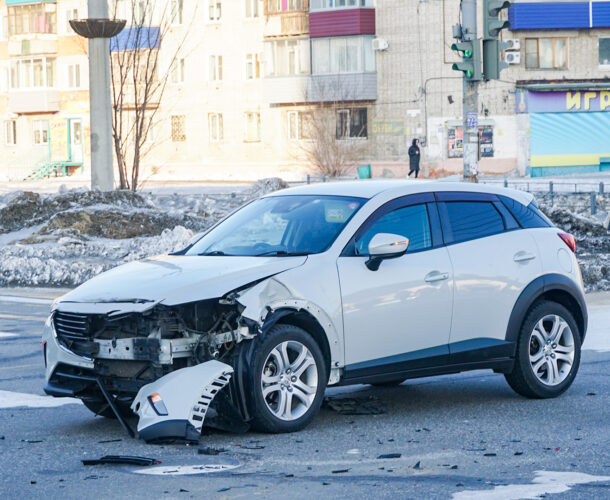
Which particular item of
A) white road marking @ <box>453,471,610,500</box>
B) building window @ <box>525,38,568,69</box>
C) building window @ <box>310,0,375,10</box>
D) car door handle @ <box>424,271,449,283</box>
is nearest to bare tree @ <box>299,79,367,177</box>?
building window @ <box>310,0,375,10</box>

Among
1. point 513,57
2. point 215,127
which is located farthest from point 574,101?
point 215,127

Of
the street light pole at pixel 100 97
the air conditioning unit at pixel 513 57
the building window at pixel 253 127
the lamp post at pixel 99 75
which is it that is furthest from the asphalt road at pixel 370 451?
the building window at pixel 253 127

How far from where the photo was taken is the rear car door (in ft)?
27.7

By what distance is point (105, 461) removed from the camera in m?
6.71

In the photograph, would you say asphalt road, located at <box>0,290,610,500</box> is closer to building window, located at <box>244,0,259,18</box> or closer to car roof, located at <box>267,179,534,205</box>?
car roof, located at <box>267,179,534,205</box>

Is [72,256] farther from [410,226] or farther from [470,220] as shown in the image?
[410,226]

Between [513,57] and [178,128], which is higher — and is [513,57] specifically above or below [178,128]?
above

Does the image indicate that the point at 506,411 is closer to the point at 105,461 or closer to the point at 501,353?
the point at 501,353

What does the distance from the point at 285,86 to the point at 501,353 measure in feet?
169

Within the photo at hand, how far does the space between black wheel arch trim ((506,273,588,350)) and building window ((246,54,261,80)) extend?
5300 centimetres

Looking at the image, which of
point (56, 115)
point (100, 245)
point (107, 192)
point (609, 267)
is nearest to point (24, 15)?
point (56, 115)

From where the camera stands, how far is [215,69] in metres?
62.7

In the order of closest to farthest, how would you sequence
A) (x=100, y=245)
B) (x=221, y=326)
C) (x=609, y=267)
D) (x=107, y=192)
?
(x=221, y=326) < (x=609, y=267) < (x=100, y=245) < (x=107, y=192)

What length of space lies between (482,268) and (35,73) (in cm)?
6357
